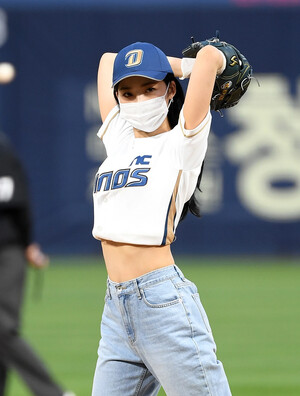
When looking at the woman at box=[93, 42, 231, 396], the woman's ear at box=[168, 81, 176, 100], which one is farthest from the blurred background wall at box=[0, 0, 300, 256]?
the woman at box=[93, 42, 231, 396]

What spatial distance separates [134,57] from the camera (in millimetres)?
4074

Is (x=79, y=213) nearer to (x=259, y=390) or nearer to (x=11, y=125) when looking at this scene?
(x=11, y=125)

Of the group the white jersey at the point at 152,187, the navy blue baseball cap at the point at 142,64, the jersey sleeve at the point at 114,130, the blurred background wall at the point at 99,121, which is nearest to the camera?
the white jersey at the point at 152,187

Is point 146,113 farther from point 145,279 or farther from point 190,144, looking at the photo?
point 145,279

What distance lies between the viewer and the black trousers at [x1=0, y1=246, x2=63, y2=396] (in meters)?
4.13

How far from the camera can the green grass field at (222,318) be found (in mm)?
7113

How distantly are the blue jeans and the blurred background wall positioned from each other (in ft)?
35.0

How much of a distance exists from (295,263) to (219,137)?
2166 millimetres

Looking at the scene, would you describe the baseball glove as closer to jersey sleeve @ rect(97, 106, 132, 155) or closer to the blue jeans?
jersey sleeve @ rect(97, 106, 132, 155)

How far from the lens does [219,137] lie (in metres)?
14.6

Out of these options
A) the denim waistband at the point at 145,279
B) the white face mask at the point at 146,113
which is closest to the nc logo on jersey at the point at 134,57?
the white face mask at the point at 146,113

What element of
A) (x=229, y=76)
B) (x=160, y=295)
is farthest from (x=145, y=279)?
(x=229, y=76)

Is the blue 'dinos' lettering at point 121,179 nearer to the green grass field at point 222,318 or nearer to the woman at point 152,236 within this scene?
→ the woman at point 152,236

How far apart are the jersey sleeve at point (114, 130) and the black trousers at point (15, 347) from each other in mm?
663
